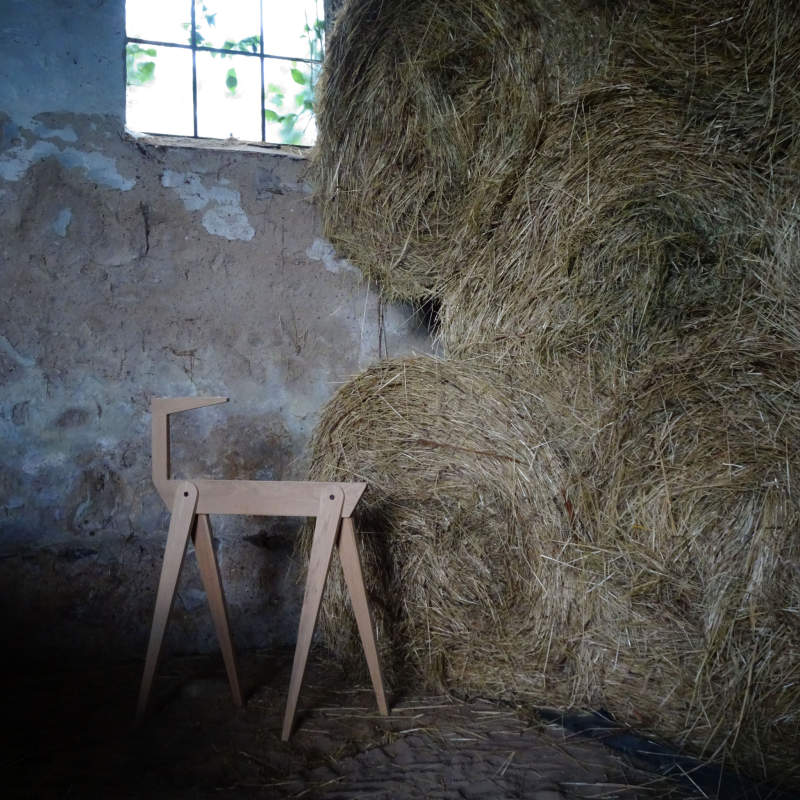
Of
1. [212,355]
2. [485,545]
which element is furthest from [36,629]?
[485,545]

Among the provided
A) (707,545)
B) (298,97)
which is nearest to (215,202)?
(298,97)

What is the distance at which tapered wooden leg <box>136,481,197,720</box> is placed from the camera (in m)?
1.95

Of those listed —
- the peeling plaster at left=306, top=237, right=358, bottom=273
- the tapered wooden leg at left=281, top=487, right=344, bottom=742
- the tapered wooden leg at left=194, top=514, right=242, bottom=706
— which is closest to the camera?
the tapered wooden leg at left=281, top=487, right=344, bottom=742

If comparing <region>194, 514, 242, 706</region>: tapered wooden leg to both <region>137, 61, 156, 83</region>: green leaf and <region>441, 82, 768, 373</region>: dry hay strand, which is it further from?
<region>137, 61, 156, 83</region>: green leaf

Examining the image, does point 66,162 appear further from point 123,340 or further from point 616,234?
point 616,234

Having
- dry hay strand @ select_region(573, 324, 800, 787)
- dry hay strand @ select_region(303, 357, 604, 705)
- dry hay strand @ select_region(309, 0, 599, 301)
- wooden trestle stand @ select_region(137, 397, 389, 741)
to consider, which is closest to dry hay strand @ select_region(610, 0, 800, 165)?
dry hay strand @ select_region(309, 0, 599, 301)

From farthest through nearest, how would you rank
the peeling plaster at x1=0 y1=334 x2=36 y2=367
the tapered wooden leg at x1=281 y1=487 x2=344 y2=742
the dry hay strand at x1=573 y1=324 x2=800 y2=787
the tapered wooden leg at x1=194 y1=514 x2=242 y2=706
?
the peeling plaster at x1=0 y1=334 x2=36 y2=367
the tapered wooden leg at x1=194 y1=514 x2=242 y2=706
the tapered wooden leg at x1=281 y1=487 x2=344 y2=742
the dry hay strand at x1=573 y1=324 x2=800 y2=787

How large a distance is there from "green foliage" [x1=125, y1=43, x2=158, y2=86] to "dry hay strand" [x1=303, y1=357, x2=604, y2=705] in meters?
1.31

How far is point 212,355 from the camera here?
8.16ft

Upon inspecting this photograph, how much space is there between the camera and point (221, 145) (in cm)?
257

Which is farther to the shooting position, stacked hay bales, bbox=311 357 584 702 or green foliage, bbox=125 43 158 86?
green foliage, bbox=125 43 158 86

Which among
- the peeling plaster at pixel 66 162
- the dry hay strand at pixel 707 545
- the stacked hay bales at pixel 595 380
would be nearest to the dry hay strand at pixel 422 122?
the stacked hay bales at pixel 595 380

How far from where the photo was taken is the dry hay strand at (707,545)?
1724 mm

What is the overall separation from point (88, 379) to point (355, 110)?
113cm
